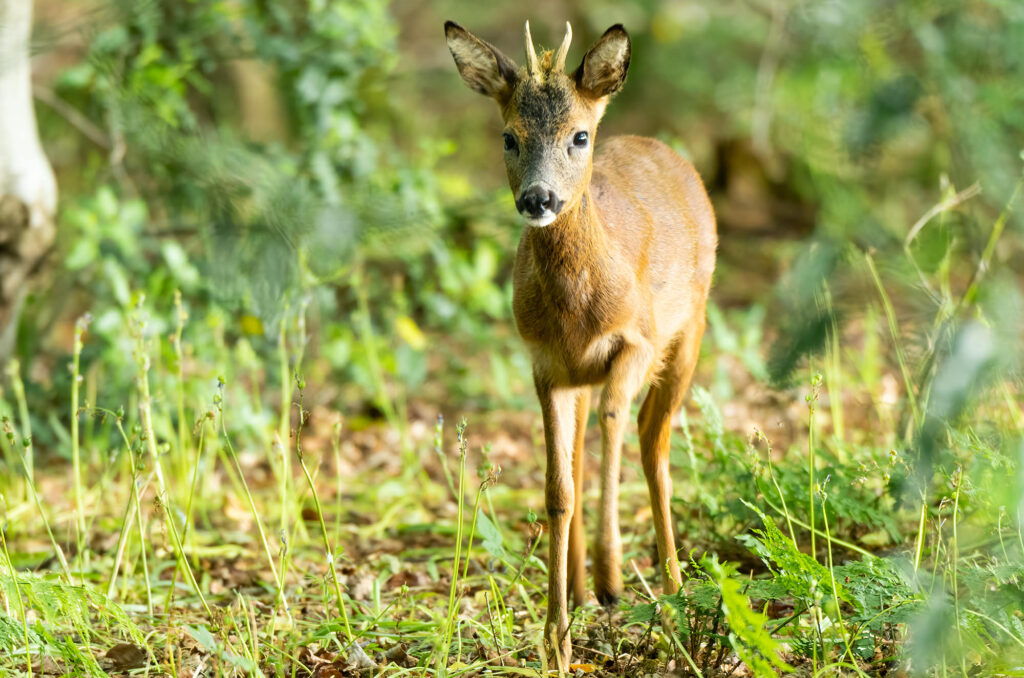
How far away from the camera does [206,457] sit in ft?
16.1

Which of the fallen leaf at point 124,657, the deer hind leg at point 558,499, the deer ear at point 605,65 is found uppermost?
the deer ear at point 605,65

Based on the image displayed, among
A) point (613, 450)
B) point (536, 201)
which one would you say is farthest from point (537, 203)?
point (613, 450)

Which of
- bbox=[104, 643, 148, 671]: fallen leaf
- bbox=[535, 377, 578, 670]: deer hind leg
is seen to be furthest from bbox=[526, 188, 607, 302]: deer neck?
bbox=[104, 643, 148, 671]: fallen leaf

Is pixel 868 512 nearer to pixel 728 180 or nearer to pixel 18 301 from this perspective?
pixel 18 301

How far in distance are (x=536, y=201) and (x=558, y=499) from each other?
0.93m

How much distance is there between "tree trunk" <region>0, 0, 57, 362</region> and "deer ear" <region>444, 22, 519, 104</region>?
6.91 feet

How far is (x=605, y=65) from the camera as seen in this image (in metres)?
3.42

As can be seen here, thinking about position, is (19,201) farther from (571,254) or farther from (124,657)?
(571,254)

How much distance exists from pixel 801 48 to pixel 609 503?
1517mm

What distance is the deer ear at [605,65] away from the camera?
10.9 feet

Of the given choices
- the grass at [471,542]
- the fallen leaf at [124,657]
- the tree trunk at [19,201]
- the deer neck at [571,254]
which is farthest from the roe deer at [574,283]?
the tree trunk at [19,201]

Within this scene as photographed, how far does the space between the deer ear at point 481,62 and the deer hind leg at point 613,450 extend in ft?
3.13

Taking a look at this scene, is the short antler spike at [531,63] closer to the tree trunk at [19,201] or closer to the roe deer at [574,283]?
the roe deer at [574,283]

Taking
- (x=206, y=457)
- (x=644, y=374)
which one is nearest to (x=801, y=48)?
(x=644, y=374)
